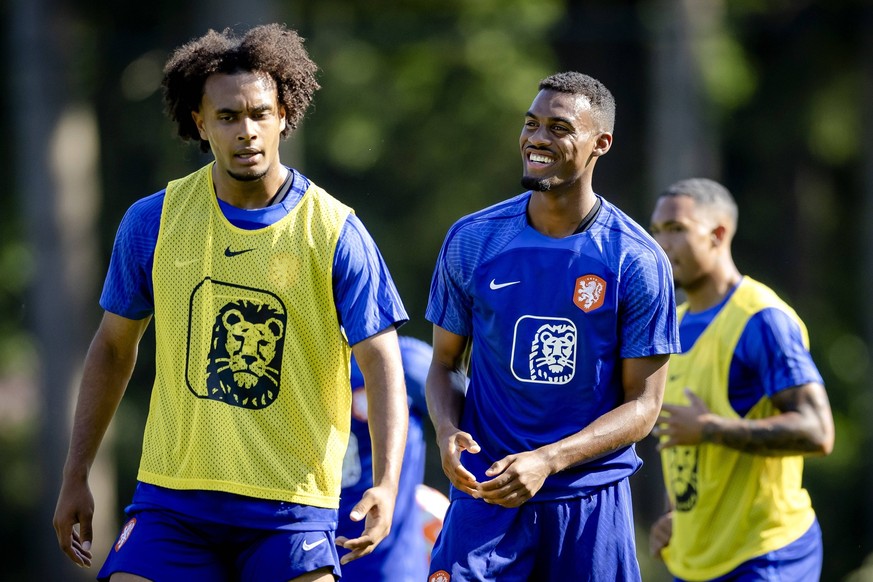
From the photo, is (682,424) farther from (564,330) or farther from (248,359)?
(248,359)

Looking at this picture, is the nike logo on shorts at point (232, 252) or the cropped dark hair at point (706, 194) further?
the cropped dark hair at point (706, 194)

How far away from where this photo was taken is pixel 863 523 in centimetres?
2012

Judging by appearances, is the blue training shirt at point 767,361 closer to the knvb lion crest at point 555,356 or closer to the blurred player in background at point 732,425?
the blurred player in background at point 732,425

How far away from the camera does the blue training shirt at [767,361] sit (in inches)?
259

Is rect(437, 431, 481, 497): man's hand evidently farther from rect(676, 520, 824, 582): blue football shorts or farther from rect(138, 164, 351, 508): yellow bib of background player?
rect(676, 520, 824, 582): blue football shorts

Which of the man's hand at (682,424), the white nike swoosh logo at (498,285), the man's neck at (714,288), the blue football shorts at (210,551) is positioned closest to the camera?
the blue football shorts at (210,551)

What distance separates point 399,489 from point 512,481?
1.73 m

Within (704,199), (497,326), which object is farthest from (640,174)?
(497,326)

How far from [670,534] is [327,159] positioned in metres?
14.7

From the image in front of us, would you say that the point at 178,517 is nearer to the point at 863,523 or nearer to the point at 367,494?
the point at 367,494

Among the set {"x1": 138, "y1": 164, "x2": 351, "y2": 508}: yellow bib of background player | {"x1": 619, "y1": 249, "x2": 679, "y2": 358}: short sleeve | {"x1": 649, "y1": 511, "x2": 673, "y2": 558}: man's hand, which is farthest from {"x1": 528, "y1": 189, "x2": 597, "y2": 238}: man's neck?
{"x1": 649, "y1": 511, "x2": 673, "y2": 558}: man's hand

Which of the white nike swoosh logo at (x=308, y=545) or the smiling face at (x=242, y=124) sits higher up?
the smiling face at (x=242, y=124)

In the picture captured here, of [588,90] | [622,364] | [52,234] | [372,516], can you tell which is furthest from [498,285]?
[52,234]

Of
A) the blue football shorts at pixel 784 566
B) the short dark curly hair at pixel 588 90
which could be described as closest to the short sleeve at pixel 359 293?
the short dark curly hair at pixel 588 90
